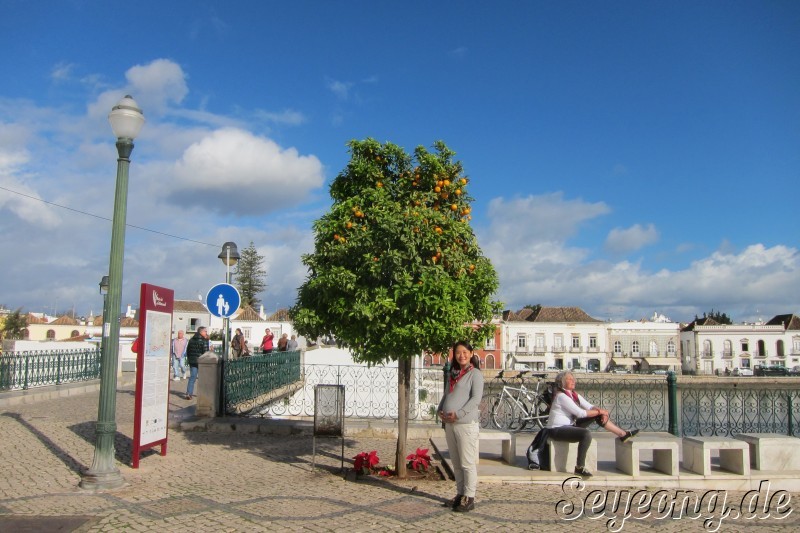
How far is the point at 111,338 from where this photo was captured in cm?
799

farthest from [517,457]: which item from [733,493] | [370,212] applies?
[370,212]

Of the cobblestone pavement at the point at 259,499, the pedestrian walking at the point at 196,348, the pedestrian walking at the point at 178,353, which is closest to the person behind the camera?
the cobblestone pavement at the point at 259,499

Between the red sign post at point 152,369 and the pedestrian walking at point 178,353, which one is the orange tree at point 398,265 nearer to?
the red sign post at point 152,369

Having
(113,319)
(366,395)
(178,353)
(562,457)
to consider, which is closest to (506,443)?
(562,457)

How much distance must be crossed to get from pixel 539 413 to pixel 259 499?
28.2 ft

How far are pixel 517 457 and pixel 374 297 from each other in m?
3.92

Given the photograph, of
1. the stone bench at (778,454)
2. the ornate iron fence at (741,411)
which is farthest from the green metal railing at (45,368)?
the stone bench at (778,454)

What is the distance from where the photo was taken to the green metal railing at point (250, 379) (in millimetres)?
13836

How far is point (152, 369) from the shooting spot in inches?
364

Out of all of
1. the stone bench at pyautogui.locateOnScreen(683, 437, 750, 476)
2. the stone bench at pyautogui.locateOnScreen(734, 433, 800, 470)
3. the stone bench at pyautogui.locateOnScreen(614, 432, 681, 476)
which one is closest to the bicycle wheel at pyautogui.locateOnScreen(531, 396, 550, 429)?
the stone bench at pyautogui.locateOnScreen(683, 437, 750, 476)

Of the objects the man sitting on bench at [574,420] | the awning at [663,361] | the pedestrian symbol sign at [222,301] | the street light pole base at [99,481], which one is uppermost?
the pedestrian symbol sign at [222,301]

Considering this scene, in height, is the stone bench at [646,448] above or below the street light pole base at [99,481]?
above

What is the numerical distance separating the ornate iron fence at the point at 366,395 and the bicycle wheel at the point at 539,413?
7.26 ft

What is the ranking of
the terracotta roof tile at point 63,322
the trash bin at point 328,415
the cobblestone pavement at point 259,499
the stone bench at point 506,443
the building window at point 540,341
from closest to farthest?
the cobblestone pavement at point 259,499 < the trash bin at point 328,415 < the stone bench at point 506,443 < the building window at point 540,341 < the terracotta roof tile at point 63,322
